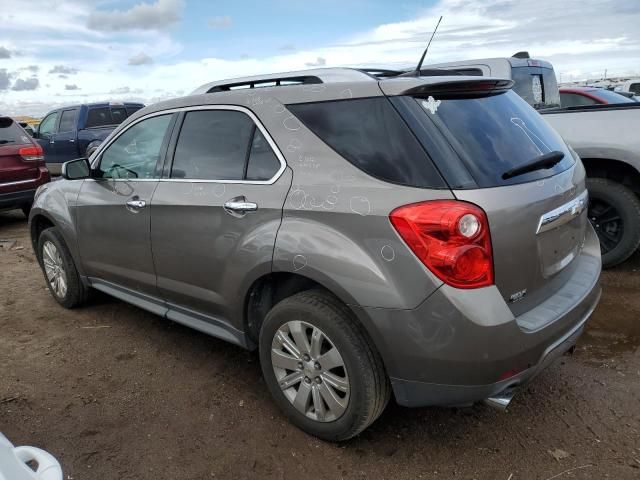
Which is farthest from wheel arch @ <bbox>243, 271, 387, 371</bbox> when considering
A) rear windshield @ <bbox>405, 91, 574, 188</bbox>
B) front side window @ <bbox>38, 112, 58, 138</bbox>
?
front side window @ <bbox>38, 112, 58, 138</bbox>

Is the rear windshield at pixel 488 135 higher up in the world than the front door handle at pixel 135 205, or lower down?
higher up

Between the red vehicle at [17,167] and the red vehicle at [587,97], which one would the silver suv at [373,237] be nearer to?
the red vehicle at [17,167]

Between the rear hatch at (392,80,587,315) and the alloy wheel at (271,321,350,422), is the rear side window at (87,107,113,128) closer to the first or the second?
the alloy wheel at (271,321,350,422)

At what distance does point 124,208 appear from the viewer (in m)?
3.49

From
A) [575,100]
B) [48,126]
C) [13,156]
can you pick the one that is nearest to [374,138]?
[13,156]

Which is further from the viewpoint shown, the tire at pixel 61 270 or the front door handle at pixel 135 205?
the tire at pixel 61 270

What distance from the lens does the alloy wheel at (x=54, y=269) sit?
14.4 ft

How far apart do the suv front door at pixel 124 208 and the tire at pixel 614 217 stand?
364cm

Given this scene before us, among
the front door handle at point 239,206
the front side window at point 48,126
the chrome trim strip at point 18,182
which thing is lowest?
the chrome trim strip at point 18,182

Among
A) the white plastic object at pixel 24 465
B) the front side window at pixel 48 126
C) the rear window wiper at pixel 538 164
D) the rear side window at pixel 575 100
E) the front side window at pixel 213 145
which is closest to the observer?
the white plastic object at pixel 24 465

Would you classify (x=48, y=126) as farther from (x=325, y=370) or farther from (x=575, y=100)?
(x=325, y=370)

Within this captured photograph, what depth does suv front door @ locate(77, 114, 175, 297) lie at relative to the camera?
337 centimetres

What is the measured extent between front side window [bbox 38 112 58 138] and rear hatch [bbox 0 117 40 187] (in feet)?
15.8

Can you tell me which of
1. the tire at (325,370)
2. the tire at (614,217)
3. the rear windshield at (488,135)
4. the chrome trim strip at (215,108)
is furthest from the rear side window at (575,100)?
Answer: the tire at (325,370)
